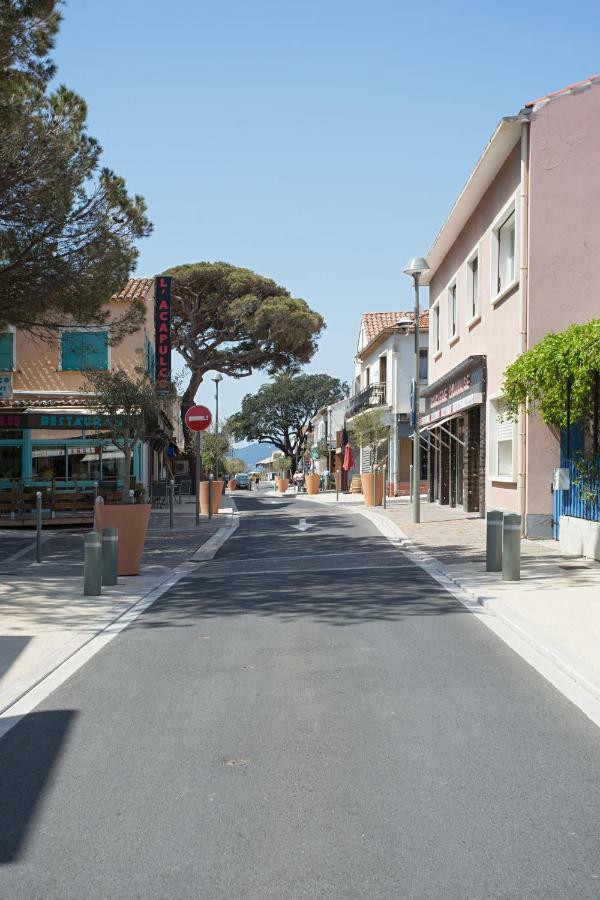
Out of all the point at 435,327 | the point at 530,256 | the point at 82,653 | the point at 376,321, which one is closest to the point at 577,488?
the point at 530,256

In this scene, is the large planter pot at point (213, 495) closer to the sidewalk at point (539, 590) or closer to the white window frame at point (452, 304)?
the white window frame at point (452, 304)

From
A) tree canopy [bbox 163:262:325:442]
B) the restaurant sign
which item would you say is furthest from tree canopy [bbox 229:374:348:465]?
the restaurant sign

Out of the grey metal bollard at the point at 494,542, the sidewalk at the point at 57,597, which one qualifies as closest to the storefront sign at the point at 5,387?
the sidewalk at the point at 57,597

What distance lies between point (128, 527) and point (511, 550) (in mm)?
4811

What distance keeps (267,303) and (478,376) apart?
70.6ft

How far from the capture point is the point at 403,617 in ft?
29.0

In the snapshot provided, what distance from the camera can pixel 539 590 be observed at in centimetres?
1034

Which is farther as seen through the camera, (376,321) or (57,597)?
(376,321)

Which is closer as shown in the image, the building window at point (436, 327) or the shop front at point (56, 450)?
the shop front at point (56, 450)

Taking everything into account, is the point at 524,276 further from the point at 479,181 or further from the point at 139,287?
the point at 139,287

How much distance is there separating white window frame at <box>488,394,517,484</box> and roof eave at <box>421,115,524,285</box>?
4.41 m

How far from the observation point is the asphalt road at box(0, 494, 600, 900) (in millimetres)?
3404

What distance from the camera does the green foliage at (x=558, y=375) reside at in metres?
13.5

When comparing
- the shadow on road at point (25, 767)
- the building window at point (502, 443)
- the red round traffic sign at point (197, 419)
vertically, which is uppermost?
the red round traffic sign at point (197, 419)
